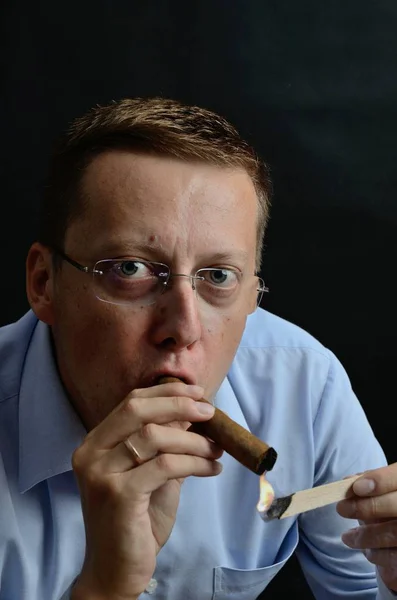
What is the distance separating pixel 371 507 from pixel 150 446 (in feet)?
1.64

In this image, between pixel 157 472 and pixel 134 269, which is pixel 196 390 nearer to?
pixel 157 472

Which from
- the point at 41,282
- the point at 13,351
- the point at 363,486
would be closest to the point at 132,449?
the point at 363,486

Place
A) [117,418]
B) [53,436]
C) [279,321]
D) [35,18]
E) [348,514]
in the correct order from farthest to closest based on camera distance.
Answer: [35,18] < [279,321] < [53,436] < [348,514] < [117,418]

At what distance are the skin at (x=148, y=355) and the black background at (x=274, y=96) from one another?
1.12m

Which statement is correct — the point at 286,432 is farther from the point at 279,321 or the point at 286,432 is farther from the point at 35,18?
the point at 35,18

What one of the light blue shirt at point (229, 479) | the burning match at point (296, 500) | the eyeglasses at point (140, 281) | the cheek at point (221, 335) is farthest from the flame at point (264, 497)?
the light blue shirt at point (229, 479)

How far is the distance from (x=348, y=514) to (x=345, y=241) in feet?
4.82

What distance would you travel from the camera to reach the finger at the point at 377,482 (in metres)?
1.70

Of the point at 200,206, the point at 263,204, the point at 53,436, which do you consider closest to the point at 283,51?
the point at 263,204

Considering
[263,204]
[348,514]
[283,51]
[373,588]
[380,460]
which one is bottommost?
[373,588]

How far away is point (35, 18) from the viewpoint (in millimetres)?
2938

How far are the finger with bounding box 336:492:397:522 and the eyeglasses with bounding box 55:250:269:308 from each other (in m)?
0.51

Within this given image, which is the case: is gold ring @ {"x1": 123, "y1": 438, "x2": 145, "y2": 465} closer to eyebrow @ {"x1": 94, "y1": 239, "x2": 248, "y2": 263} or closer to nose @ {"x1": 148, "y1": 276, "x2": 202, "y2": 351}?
nose @ {"x1": 148, "y1": 276, "x2": 202, "y2": 351}

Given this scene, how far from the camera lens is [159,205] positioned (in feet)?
5.83
